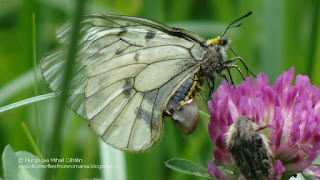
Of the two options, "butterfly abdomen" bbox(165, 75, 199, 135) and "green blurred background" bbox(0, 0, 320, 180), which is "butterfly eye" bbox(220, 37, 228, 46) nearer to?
"butterfly abdomen" bbox(165, 75, 199, 135)

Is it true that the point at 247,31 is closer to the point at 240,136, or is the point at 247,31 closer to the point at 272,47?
the point at 272,47

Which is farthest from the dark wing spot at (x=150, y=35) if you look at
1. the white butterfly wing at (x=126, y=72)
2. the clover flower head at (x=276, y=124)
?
the clover flower head at (x=276, y=124)

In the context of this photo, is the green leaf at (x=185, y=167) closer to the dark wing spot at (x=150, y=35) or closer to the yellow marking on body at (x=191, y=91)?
the yellow marking on body at (x=191, y=91)

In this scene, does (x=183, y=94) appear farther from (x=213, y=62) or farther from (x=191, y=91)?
(x=213, y=62)

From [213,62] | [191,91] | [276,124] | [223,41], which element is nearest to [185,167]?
[276,124]

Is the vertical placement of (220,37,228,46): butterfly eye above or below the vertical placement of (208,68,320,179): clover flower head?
above

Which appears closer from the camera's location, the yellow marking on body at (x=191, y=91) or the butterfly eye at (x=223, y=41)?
the yellow marking on body at (x=191, y=91)

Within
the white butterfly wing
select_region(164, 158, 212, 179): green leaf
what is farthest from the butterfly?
select_region(164, 158, 212, 179): green leaf
